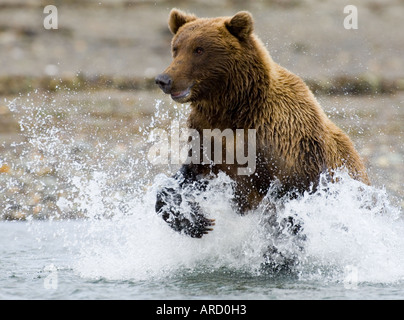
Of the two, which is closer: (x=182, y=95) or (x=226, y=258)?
(x=182, y=95)

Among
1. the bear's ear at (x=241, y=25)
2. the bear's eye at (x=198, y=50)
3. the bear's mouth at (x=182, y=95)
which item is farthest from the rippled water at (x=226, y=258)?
the bear's ear at (x=241, y=25)

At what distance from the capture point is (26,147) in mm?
13664

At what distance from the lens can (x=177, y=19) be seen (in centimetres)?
703

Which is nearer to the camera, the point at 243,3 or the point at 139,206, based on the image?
the point at 139,206

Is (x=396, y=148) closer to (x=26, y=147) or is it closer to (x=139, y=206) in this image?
(x=26, y=147)

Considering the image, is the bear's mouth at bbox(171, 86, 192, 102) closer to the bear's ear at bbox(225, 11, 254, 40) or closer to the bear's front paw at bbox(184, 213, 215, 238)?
the bear's ear at bbox(225, 11, 254, 40)

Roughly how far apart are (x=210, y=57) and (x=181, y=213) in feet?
4.42

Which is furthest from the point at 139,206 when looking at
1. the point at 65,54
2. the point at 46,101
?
the point at 65,54

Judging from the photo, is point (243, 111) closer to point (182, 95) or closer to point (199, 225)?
point (182, 95)

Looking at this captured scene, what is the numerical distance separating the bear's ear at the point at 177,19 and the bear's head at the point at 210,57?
0.34 meters

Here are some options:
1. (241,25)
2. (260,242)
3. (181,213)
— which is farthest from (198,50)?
(260,242)

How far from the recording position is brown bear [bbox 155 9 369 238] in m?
6.60

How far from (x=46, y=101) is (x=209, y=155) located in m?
9.33
